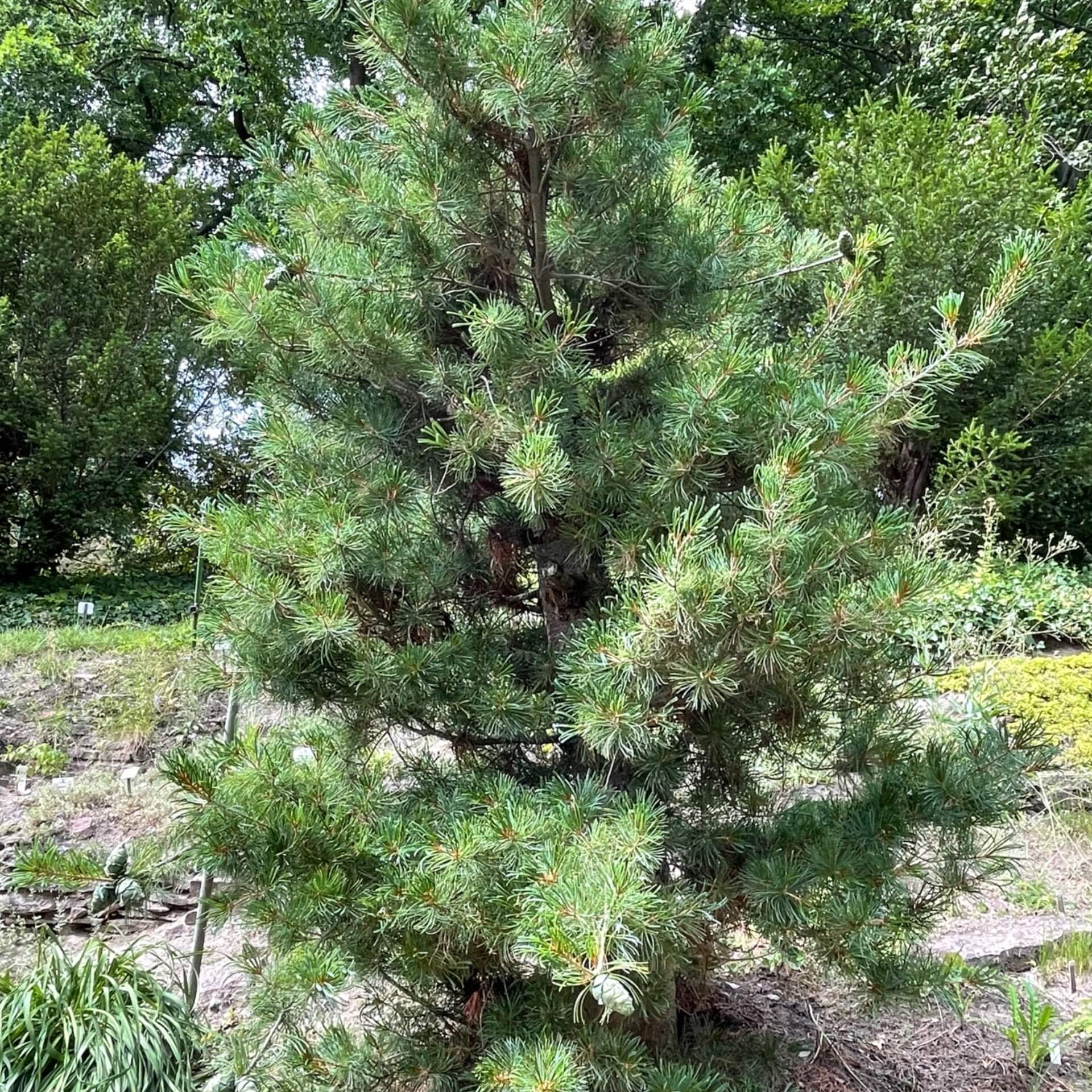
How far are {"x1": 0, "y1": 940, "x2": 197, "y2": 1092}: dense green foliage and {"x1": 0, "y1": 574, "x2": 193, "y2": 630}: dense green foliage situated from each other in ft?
14.1

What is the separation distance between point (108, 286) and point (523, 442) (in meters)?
7.22

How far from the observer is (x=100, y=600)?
6.79 m

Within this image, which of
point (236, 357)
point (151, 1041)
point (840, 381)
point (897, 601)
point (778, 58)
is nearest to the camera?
point (897, 601)

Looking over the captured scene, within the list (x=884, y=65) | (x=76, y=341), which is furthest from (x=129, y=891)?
(x=884, y=65)

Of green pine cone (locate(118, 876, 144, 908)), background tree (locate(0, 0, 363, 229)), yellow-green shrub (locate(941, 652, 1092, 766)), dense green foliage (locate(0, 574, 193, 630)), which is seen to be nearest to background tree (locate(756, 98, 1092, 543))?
yellow-green shrub (locate(941, 652, 1092, 766))

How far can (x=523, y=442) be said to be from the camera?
4.18 ft

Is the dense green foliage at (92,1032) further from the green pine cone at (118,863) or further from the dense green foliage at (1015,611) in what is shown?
the dense green foliage at (1015,611)

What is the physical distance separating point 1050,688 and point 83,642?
596 centimetres

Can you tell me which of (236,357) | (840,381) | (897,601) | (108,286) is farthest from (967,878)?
(108,286)

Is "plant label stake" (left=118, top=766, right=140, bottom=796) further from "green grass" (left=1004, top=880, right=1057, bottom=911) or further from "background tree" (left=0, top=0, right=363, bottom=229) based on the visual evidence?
"background tree" (left=0, top=0, right=363, bottom=229)

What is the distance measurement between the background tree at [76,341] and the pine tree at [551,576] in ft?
19.6

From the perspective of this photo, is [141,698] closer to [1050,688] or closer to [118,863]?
[118,863]

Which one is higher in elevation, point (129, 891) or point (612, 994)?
point (612, 994)

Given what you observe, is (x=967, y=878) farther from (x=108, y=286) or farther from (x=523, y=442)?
(x=108, y=286)
